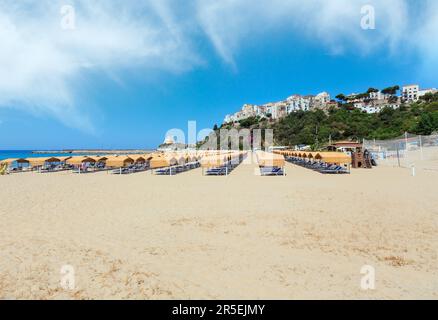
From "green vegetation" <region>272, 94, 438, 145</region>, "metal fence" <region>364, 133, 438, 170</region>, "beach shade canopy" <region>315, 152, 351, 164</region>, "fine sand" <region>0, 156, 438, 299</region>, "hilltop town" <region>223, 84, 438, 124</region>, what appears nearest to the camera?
"fine sand" <region>0, 156, 438, 299</region>

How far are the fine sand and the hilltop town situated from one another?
9811 cm

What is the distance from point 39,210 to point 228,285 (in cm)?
629

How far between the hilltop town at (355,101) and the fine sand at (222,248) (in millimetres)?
98113

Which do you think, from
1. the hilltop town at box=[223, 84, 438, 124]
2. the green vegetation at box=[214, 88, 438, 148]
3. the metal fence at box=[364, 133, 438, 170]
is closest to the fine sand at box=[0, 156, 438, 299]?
the metal fence at box=[364, 133, 438, 170]

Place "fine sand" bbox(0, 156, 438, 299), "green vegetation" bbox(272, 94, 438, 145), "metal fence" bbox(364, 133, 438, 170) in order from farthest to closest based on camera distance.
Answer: "green vegetation" bbox(272, 94, 438, 145), "metal fence" bbox(364, 133, 438, 170), "fine sand" bbox(0, 156, 438, 299)

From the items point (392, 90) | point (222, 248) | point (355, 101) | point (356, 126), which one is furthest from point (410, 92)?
point (222, 248)

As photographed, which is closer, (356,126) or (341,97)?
(356,126)

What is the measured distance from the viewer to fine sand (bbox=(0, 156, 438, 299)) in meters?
3.15

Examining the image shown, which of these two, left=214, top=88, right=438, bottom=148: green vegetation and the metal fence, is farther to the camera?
left=214, top=88, right=438, bottom=148: green vegetation

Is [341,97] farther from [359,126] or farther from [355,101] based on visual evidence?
[359,126]

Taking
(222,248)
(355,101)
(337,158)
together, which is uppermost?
(355,101)

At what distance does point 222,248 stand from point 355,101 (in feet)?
408

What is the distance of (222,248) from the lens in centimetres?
436

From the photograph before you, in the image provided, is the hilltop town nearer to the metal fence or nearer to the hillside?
the hillside
